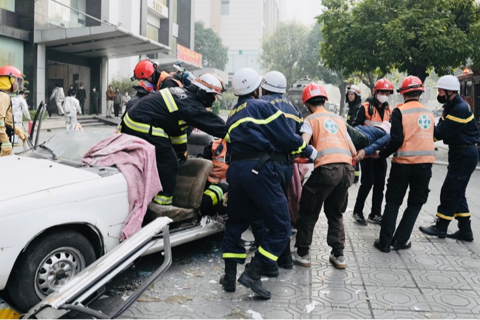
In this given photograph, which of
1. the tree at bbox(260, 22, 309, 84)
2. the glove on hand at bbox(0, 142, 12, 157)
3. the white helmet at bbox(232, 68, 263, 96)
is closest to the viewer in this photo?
the white helmet at bbox(232, 68, 263, 96)

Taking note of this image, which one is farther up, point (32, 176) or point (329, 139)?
point (329, 139)

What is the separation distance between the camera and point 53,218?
11.2ft

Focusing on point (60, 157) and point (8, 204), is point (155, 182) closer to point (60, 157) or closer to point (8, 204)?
point (60, 157)

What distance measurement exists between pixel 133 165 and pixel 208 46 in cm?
6822

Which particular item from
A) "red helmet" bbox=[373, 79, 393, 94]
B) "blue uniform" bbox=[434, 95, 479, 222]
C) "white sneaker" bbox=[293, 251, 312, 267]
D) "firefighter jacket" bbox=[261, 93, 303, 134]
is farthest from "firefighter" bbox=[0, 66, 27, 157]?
"blue uniform" bbox=[434, 95, 479, 222]

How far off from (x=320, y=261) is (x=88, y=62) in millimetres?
28070

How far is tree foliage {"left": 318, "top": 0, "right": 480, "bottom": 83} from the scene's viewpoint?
15.7m

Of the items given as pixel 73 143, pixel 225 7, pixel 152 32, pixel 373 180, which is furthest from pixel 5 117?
pixel 225 7

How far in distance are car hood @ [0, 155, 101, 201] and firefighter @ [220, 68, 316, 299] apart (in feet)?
3.95

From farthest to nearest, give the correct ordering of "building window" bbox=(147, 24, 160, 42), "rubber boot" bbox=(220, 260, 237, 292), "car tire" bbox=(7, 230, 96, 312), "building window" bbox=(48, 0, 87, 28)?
"building window" bbox=(147, 24, 160, 42) → "building window" bbox=(48, 0, 87, 28) → "rubber boot" bbox=(220, 260, 237, 292) → "car tire" bbox=(7, 230, 96, 312)

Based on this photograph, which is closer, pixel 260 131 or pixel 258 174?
pixel 258 174

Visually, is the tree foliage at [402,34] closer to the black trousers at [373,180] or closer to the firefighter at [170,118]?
the black trousers at [373,180]

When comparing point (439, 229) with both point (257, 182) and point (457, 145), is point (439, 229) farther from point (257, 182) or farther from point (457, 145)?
point (257, 182)

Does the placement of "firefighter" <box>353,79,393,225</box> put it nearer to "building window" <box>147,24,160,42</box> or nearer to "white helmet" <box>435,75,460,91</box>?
"white helmet" <box>435,75,460,91</box>
